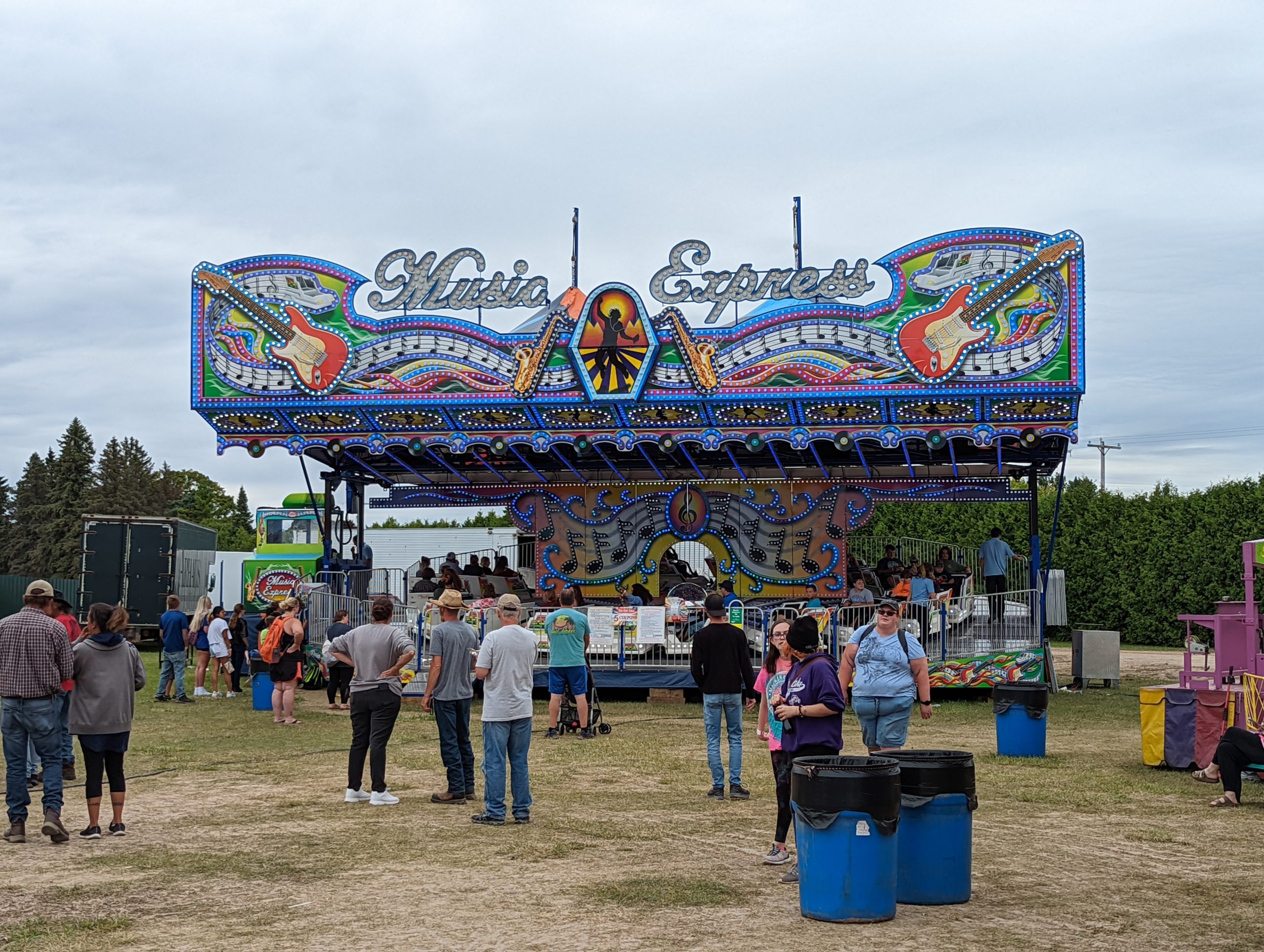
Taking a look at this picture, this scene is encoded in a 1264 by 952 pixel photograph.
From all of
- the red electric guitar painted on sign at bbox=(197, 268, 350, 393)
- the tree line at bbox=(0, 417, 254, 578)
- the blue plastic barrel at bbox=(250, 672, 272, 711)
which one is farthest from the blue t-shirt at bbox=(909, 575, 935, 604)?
the tree line at bbox=(0, 417, 254, 578)

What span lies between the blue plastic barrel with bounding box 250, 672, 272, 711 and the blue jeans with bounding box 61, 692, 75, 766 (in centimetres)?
784

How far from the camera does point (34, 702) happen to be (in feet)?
31.0

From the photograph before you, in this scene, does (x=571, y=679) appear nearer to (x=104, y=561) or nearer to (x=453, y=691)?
(x=453, y=691)

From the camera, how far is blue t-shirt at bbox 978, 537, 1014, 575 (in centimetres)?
2405

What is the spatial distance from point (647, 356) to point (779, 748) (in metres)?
13.4

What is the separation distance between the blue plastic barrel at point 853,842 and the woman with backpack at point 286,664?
11.5 metres

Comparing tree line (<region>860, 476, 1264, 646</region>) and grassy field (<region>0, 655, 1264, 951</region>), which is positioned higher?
tree line (<region>860, 476, 1264, 646</region>)

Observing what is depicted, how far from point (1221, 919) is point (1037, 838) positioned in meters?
2.35

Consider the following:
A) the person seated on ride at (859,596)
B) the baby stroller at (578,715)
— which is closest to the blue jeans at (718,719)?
the baby stroller at (578,715)

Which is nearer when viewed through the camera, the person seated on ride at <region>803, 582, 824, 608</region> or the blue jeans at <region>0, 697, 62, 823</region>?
the blue jeans at <region>0, 697, 62, 823</region>

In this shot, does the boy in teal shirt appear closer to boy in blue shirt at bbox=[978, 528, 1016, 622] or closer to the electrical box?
boy in blue shirt at bbox=[978, 528, 1016, 622]

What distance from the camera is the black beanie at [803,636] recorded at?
838 cm

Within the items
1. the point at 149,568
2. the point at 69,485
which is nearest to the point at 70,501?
the point at 69,485

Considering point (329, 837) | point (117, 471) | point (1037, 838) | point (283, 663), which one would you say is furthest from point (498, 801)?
point (117, 471)
